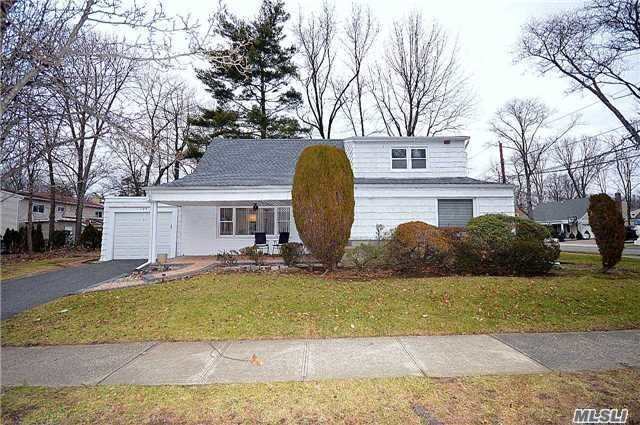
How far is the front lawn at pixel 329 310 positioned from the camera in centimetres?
552

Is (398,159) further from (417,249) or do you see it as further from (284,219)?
(417,249)

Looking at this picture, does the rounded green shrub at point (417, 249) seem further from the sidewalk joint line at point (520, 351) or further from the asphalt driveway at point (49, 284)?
the asphalt driveway at point (49, 284)

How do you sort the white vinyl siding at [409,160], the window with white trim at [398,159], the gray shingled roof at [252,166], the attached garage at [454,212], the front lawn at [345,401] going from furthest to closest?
1. the window with white trim at [398,159]
2. the white vinyl siding at [409,160]
3. the attached garage at [454,212]
4. the gray shingled roof at [252,166]
5. the front lawn at [345,401]

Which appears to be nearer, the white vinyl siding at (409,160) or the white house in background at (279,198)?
the white house in background at (279,198)

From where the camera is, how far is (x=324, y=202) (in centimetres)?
Answer: 924

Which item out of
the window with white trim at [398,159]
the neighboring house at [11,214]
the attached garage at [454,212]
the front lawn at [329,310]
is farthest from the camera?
the neighboring house at [11,214]

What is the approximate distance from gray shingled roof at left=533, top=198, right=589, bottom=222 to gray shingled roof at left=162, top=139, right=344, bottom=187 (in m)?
41.5

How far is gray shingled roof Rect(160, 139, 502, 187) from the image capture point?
43.2ft

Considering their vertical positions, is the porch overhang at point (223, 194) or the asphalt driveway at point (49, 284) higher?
the porch overhang at point (223, 194)

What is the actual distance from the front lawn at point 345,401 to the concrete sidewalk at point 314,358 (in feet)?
0.76

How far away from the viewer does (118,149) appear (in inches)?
189

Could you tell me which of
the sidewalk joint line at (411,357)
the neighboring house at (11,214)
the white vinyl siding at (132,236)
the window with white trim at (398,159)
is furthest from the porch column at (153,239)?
the neighboring house at (11,214)

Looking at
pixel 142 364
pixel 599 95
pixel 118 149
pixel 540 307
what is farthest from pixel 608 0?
pixel 142 364

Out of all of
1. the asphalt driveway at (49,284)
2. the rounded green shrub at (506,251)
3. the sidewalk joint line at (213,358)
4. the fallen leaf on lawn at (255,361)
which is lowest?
the sidewalk joint line at (213,358)
